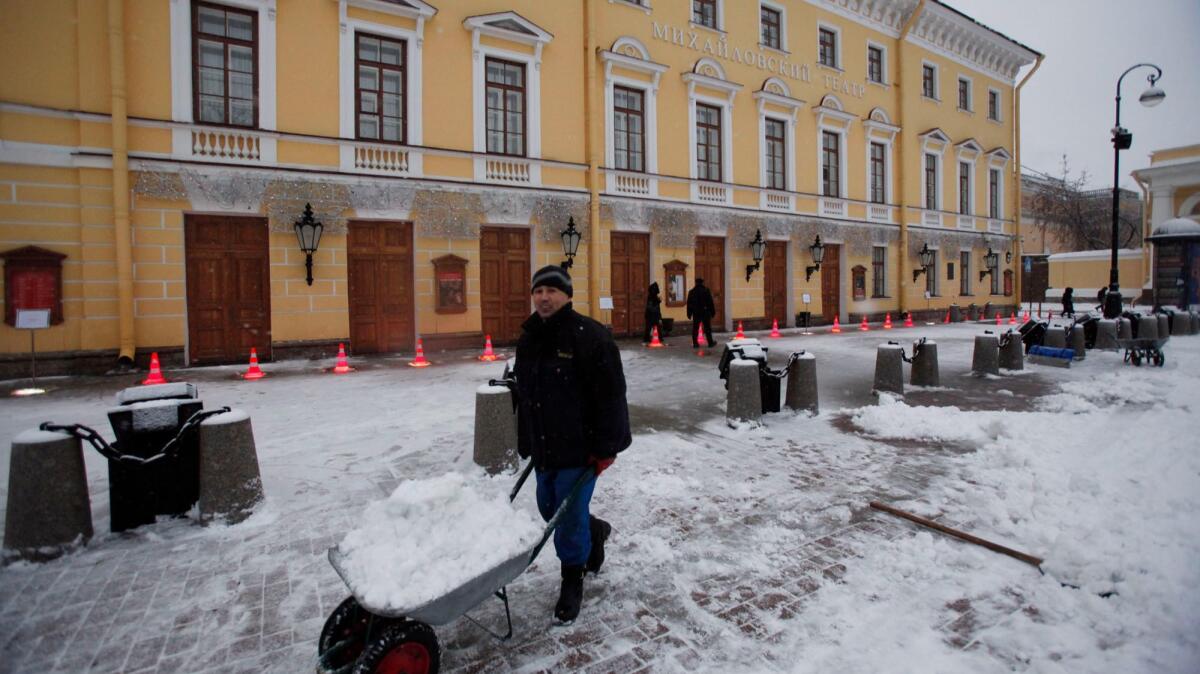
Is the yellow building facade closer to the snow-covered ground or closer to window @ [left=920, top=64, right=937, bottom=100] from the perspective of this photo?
window @ [left=920, top=64, right=937, bottom=100]

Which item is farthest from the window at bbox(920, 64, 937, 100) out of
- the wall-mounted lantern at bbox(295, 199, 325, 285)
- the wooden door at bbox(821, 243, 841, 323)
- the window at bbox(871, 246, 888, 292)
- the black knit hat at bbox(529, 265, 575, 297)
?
the black knit hat at bbox(529, 265, 575, 297)

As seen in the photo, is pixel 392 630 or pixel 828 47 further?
pixel 828 47

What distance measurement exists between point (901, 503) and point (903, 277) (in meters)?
23.6

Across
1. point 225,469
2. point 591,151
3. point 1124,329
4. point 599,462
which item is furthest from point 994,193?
point 225,469

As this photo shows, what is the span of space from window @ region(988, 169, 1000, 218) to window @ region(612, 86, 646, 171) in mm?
22521

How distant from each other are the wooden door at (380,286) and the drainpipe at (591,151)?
500 cm

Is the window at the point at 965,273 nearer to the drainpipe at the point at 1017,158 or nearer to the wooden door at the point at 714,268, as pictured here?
the drainpipe at the point at 1017,158

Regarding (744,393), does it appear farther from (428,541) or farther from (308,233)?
(308,233)

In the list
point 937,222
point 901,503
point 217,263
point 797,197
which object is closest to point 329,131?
point 217,263

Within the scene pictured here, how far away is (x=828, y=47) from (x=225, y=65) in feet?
68.1

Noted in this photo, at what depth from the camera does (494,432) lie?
560cm

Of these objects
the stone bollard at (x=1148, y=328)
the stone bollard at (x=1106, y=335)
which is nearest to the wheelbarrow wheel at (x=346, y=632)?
the stone bollard at (x=1148, y=328)

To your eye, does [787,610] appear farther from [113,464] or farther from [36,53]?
[36,53]

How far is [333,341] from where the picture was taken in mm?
13625
